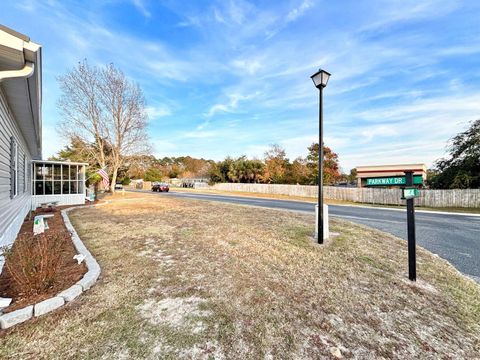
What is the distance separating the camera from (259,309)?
7.88 ft

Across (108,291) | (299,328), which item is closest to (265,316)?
(299,328)

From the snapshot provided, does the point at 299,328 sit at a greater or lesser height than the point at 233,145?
lesser

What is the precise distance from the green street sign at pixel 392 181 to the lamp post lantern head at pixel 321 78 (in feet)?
8.11

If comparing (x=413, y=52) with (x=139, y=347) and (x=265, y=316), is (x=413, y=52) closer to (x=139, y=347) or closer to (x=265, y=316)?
(x=265, y=316)

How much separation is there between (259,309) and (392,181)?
2.90 m

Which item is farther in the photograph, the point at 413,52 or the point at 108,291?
the point at 413,52

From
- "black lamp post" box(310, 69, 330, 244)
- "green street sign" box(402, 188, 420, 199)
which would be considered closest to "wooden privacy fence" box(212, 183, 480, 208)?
"black lamp post" box(310, 69, 330, 244)

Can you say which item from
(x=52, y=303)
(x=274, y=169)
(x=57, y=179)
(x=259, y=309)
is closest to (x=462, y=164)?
(x=274, y=169)

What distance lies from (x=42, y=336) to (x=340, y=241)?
5390 millimetres

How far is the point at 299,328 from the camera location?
2.11m

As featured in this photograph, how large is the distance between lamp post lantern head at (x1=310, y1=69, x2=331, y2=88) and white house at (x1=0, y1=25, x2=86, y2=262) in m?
4.87

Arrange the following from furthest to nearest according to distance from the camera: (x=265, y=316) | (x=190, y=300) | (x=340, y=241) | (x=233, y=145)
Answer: (x=233, y=145) < (x=340, y=241) < (x=190, y=300) < (x=265, y=316)

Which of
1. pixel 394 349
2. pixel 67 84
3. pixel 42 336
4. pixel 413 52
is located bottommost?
pixel 394 349

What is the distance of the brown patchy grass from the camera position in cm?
184
